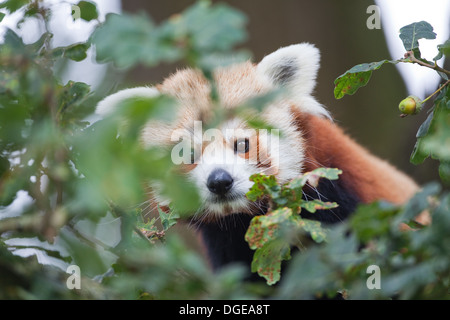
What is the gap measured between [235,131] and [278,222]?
4.71 feet

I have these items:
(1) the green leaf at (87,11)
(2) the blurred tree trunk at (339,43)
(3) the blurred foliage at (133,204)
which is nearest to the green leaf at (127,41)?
(3) the blurred foliage at (133,204)

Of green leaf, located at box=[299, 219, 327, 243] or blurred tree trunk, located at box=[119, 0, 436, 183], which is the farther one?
blurred tree trunk, located at box=[119, 0, 436, 183]

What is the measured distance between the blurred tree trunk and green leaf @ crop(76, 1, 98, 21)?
4.32 meters

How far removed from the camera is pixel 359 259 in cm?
130

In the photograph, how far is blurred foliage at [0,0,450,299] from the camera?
106cm

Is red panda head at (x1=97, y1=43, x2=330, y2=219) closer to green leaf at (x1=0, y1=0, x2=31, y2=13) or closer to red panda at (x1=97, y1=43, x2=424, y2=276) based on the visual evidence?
red panda at (x1=97, y1=43, x2=424, y2=276)

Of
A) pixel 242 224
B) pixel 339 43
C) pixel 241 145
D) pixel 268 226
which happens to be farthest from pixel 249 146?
pixel 339 43

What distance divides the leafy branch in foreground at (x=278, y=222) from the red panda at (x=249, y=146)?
107 centimetres

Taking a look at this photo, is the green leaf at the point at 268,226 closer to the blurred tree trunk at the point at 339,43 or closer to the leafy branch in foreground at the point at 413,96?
the leafy branch in foreground at the point at 413,96

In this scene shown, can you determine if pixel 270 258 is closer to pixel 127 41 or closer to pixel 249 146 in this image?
pixel 127 41

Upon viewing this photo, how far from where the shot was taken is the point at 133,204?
1438mm

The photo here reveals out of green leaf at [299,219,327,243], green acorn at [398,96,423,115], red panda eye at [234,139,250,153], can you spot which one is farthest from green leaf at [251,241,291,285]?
red panda eye at [234,139,250,153]

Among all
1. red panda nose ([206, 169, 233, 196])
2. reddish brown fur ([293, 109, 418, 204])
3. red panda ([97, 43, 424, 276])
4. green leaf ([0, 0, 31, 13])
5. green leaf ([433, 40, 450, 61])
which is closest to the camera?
green leaf ([0, 0, 31, 13])
